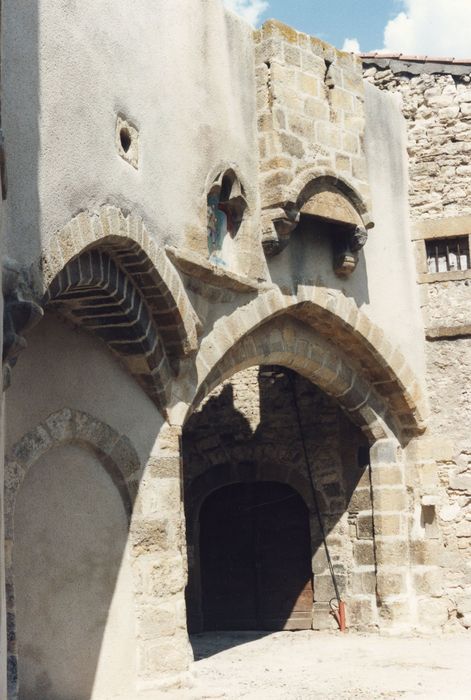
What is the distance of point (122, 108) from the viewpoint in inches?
276

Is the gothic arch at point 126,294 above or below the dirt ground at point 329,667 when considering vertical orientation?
above

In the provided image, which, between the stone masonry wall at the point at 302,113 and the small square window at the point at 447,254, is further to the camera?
the small square window at the point at 447,254

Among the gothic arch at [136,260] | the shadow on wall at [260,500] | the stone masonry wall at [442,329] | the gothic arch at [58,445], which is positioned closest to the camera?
the gothic arch at [58,445]

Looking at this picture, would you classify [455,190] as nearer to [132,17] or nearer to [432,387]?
[432,387]

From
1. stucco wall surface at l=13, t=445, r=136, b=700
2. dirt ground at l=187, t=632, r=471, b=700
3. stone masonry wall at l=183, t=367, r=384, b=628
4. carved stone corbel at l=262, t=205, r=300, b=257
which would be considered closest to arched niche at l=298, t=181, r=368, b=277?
carved stone corbel at l=262, t=205, r=300, b=257

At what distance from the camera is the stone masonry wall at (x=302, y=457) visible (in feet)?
33.9

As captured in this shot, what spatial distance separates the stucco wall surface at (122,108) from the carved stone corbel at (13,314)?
0.17 metres

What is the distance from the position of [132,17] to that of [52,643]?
153 inches

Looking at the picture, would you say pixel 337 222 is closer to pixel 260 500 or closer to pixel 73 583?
pixel 260 500

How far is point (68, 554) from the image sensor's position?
23.3 feet

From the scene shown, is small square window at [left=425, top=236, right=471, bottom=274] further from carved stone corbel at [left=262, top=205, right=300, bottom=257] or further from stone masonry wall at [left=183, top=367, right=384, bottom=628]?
carved stone corbel at [left=262, top=205, right=300, bottom=257]

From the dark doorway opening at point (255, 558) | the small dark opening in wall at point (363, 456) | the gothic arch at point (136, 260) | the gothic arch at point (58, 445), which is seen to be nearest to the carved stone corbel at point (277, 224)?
the gothic arch at point (136, 260)

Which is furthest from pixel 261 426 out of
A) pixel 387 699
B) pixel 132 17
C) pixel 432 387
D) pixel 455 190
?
pixel 132 17

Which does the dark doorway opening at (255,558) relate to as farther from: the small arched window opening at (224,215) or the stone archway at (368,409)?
the small arched window opening at (224,215)
